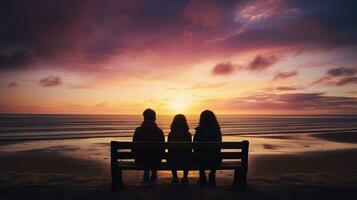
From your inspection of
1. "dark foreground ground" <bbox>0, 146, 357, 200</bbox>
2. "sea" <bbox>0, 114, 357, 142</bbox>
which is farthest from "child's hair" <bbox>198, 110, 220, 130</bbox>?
"sea" <bbox>0, 114, 357, 142</bbox>

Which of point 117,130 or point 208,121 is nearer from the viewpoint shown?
point 208,121

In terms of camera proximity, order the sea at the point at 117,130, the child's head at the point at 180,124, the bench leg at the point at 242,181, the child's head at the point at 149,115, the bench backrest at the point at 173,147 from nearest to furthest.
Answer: the bench backrest at the point at 173,147
the bench leg at the point at 242,181
the child's head at the point at 180,124
the child's head at the point at 149,115
the sea at the point at 117,130

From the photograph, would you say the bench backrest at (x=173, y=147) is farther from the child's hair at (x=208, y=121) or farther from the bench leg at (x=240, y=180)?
the child's hair at (x=208, y=121)

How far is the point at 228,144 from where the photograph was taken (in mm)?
7711

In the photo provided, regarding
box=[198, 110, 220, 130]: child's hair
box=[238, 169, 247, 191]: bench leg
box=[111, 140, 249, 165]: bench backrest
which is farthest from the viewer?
box=[198, 110, 220, 130]: child's hair

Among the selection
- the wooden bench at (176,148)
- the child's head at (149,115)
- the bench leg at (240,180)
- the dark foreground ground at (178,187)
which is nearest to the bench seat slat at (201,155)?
the wooden bench at (176,148)

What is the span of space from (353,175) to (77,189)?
8.18m

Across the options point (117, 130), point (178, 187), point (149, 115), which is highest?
point (149, 115)

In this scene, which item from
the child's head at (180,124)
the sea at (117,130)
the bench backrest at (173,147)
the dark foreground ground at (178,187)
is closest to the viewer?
the dark foreground ground at (178,187)

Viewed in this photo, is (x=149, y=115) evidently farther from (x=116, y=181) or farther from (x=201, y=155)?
(x=116, y=181)

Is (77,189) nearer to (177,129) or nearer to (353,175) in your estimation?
(177,129)

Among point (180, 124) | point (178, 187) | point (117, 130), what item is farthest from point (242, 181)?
point (117, 130)

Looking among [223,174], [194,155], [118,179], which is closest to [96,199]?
[118,179]

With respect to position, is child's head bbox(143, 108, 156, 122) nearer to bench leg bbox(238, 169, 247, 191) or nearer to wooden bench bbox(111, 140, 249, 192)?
wooden bench bbox(111, 140, 249, 192)
